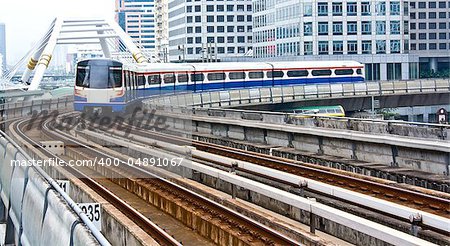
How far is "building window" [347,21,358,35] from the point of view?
92.9 meters

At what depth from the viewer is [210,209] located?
57.7ft

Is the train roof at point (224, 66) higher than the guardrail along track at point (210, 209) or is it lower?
higher

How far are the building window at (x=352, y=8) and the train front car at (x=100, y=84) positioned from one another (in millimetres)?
59025

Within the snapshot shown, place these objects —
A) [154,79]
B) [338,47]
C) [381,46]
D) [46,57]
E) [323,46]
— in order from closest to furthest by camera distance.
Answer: [154,79] < [323,46] < [338,47] < [381,46] < [46,57]

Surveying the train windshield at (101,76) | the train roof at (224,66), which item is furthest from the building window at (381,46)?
the train windshield at (101,76)

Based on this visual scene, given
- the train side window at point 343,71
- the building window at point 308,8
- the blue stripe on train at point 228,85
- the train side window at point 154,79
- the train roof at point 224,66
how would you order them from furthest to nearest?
the building window at point 308,8 → the train side window at point 343,71 → the train roof at point 224,66 → the train side window at point 154,79 → the blue stripe on train at point 228,85

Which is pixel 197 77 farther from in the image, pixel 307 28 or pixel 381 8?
pixel 381 8

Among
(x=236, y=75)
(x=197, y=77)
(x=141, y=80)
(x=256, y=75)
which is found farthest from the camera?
(x=256, y=75)

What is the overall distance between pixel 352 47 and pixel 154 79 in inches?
1814

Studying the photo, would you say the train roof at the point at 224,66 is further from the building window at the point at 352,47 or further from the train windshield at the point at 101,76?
the building window at the point at 352,47

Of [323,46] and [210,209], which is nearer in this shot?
[210,209]

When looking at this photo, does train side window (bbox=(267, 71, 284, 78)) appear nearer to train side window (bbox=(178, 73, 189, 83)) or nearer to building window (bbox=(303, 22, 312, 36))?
train side window (bbox=(178, 73, 189, 83))

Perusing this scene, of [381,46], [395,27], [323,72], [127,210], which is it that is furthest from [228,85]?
[127,210]

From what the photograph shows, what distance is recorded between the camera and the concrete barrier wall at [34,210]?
364 inches
